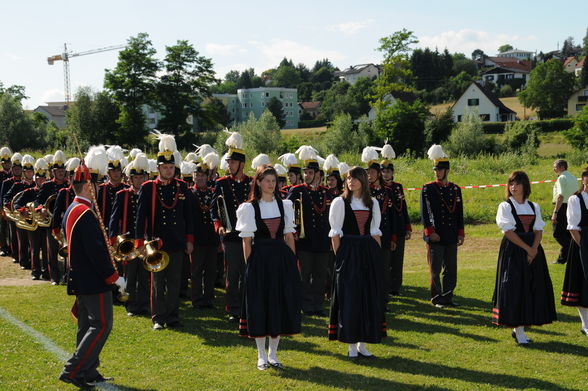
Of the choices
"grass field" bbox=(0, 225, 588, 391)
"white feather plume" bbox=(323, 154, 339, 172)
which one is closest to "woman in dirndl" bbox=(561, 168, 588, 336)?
"grass field" bbox=(0, 225, 588, 391)

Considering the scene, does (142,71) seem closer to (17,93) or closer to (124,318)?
(17,93)

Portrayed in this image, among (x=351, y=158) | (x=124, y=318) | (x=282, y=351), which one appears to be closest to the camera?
(x=282, y=351)

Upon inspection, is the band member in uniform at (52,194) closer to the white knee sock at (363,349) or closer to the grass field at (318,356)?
the grass field at (318,356)

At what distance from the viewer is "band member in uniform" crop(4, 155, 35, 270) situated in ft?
45.7

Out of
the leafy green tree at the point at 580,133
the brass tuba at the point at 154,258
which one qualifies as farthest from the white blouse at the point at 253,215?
the leafy green tree at the point at 580,133

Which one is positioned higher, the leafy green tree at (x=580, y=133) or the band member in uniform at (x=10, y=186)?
the leafy green tree at (x=580, y=133)

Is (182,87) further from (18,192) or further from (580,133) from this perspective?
(18,192)

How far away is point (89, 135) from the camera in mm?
61375

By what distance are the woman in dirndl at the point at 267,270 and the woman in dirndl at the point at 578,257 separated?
373 cm

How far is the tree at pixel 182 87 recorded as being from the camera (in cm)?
6469

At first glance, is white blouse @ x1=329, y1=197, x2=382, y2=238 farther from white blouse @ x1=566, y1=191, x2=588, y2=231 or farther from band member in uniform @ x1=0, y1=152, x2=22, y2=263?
band member in uniform @ x1=0, y1=152, x2=22, y2=263

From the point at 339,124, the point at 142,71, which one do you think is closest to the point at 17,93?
the point at 142,71

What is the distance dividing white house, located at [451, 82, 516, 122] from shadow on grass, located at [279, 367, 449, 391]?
80.3m

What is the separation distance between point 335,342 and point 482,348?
70.8 inches
